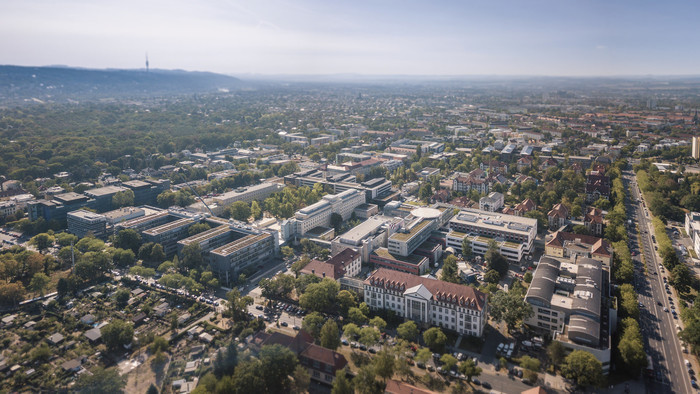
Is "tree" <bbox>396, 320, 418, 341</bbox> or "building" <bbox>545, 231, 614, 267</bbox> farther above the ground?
"building" <bbox>545, 231, 614, 267</bbox>

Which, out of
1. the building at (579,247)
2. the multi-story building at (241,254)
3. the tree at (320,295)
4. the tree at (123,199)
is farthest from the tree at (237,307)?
the tree at (123,199)

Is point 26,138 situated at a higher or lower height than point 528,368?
higher

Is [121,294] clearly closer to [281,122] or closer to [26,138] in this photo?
[26,138]

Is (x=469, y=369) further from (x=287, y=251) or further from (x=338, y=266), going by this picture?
(x=287, y=251)

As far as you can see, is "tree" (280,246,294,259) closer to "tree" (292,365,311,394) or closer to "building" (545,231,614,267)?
"tree" (292,365,311,394)

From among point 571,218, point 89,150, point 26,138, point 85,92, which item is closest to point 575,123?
point 571,218

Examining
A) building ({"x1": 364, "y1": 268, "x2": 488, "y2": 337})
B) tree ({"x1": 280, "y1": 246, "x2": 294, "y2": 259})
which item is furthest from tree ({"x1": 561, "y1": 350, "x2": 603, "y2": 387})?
tree ({"x1": 280, "y1": 246, "x2": 294, "y2": 259})

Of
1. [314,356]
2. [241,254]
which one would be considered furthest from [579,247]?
[241,254]
